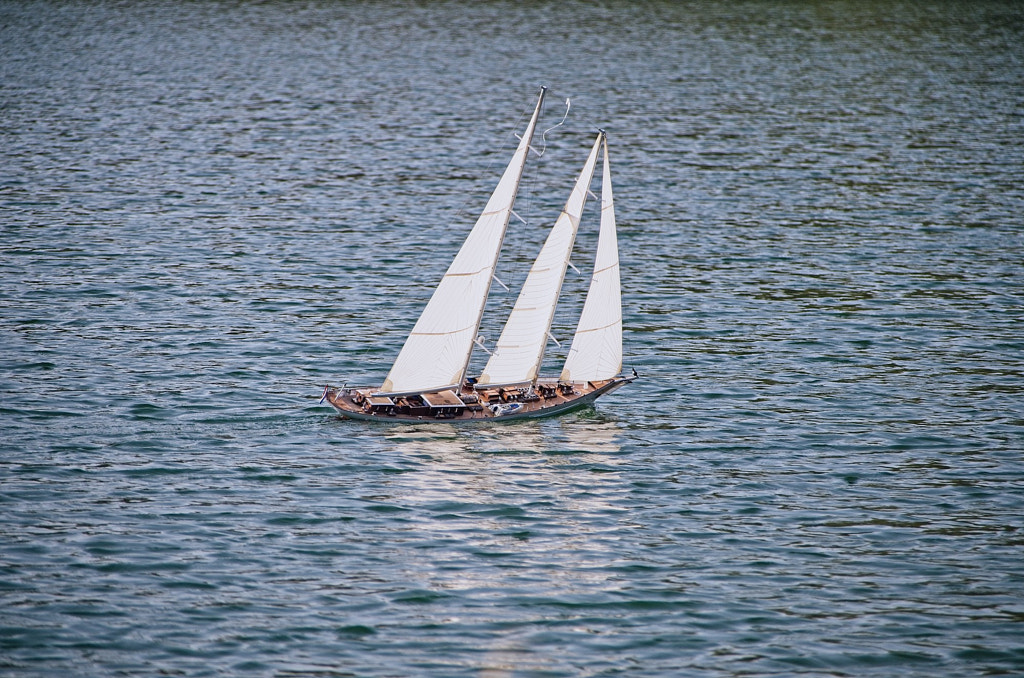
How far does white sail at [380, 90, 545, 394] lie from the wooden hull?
579mm

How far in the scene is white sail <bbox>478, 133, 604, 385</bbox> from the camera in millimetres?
41375

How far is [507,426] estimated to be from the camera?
41.8m

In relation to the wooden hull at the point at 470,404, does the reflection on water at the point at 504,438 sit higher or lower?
lower

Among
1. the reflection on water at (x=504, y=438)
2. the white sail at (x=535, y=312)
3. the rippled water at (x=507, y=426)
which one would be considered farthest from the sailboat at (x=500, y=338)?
the rippled water at (x=507, y=426)

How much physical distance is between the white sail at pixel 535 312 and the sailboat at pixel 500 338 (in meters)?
0.04

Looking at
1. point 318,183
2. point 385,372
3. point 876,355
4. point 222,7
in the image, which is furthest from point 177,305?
point 222,7

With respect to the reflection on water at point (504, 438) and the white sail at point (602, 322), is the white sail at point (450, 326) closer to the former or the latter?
the reflection on water at point (504, 438)

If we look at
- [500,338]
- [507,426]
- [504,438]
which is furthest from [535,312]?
[504,438]

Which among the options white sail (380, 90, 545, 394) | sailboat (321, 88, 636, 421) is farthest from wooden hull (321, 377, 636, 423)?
white sail (380, 90, 545, 394)

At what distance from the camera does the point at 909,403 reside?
150 feet

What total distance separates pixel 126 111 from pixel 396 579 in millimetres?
78274

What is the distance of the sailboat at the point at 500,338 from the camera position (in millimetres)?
41406

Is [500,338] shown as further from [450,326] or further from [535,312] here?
[450,326]

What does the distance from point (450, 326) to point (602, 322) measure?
18.0 feet
